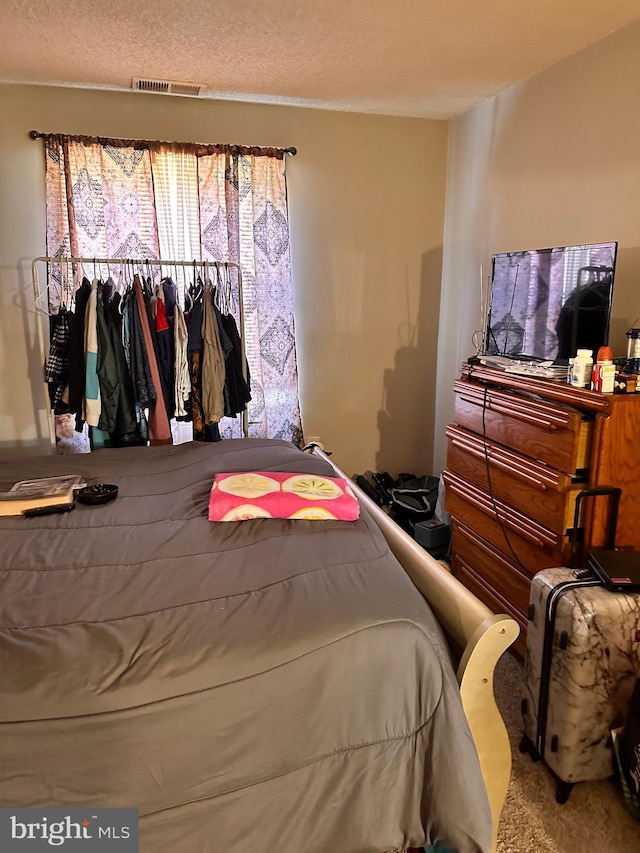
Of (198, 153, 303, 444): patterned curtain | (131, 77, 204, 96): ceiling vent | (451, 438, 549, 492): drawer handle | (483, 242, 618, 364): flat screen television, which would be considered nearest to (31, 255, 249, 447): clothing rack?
(198, 153, 303, 444): patterned curtain

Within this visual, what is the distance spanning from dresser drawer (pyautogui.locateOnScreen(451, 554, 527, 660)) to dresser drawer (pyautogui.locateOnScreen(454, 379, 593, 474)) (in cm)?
63

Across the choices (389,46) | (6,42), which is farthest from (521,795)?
(6,42)

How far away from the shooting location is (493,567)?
2314 millimetres

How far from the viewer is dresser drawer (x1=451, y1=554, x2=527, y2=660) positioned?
213 centimetres

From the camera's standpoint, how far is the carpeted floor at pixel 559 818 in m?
1.47

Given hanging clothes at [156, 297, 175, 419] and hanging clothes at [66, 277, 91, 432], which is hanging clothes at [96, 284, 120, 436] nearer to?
hanging clothes at [66, 277, 91, 432]

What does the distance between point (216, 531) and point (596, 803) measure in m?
1.34

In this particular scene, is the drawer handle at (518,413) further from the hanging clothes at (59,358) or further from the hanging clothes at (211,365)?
the hanging clothes at (59,358)

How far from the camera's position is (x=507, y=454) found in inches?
84.0

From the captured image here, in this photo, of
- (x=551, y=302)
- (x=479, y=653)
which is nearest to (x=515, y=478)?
(x=551, y=302)

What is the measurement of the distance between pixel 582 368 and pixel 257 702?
144 centimetres

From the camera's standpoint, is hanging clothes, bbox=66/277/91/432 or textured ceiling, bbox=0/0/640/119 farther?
hanging clothes, bbox=66/277/91/432

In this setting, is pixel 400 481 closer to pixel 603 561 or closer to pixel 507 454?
pixel 507 454

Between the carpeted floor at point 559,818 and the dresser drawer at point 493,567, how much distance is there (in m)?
0.56
